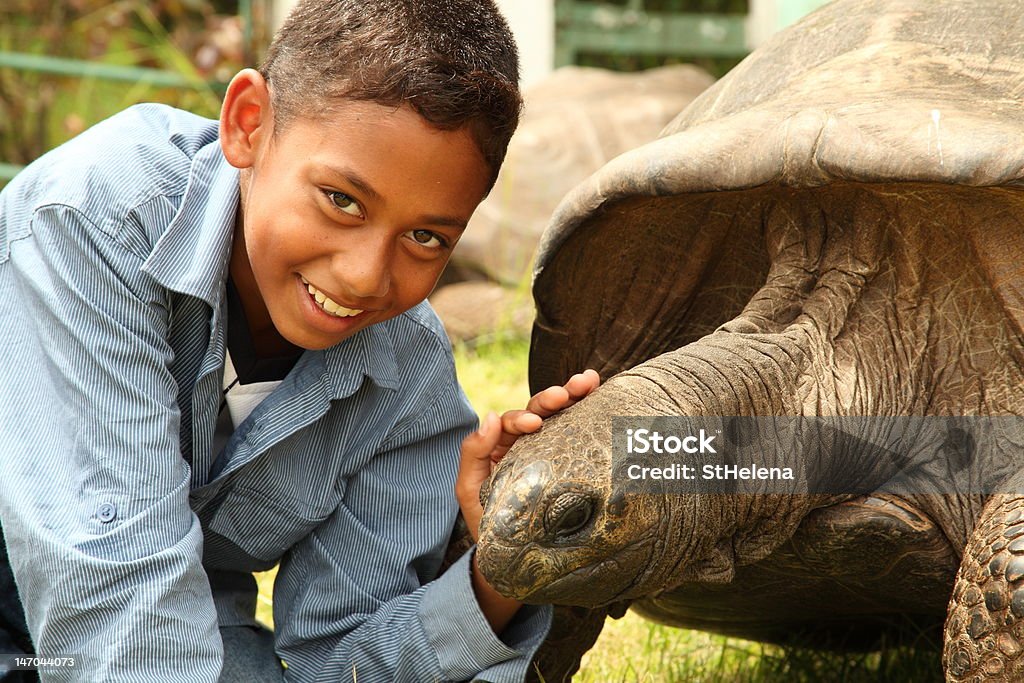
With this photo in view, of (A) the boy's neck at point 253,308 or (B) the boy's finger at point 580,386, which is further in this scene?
(A) the boy's neck at point 253,308

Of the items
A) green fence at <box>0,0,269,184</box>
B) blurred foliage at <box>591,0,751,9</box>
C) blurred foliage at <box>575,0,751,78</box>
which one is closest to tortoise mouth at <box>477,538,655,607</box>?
green fence at <box>0,0,269,184</box>


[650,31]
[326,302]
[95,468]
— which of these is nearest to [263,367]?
[326,302]

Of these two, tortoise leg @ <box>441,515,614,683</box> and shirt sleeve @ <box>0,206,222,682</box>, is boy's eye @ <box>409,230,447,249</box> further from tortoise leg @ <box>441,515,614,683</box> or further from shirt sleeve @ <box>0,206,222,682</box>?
tortoise leg @ <box>441,515,614,683</box>

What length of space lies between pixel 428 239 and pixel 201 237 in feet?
1.22

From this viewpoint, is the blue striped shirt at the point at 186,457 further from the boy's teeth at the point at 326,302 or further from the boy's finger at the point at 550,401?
the boy's finger at the point at 550,401

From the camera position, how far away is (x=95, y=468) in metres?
1.95

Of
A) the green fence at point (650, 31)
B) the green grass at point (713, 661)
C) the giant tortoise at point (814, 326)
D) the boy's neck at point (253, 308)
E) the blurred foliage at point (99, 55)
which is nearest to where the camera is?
the giant tortoise at point (814, 326)

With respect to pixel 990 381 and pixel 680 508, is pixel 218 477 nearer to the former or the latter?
pixel 680 508

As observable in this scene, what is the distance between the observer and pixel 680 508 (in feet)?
6.48

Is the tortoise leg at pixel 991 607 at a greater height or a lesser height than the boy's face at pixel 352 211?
lesser

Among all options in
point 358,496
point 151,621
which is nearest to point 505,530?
point 151,621

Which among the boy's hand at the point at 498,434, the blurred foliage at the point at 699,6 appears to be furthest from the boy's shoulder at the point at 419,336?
the blurred foliage at the point at 699,6

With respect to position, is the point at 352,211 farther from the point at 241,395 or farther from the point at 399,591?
the point at 399,591

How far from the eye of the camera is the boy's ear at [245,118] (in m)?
2.09
